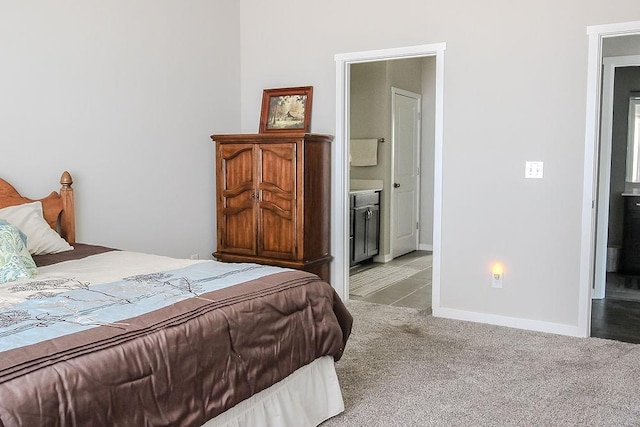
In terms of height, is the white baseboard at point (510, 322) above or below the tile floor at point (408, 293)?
above

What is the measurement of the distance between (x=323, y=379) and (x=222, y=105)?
3.00 m

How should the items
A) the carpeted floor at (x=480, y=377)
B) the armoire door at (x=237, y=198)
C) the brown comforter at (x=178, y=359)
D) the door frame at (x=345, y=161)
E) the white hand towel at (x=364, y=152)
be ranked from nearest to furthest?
the brown comforter at (x=178, y=359)
the carpeted floor at (x=480, y=377)
the door frame at (x=345, y=161)
the armoire door at (x=237, y=198)
the white hand towel at (x=364, y=152)

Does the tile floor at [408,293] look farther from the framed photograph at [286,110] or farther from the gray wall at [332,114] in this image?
the framed photograph at [286,110]

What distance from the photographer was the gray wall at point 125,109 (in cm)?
347

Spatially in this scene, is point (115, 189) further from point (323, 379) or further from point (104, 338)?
point (104, 338)

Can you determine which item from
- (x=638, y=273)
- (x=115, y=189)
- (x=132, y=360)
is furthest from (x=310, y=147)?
(x=638, y=273)

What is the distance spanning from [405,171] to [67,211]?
A: 460cm

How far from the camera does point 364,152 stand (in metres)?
6.90

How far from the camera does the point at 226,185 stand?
4.80m

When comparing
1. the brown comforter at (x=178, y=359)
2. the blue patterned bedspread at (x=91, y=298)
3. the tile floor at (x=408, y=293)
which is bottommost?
the tile floor at (x=408, y=293)

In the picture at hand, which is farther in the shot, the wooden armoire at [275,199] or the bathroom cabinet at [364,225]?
the bathroom cabinet at [364,225]

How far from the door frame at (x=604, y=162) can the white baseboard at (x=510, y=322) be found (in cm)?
125

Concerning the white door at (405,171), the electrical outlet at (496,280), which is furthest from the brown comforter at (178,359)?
the white door at (405,171)

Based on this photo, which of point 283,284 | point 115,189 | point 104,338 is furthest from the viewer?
point 115,189
